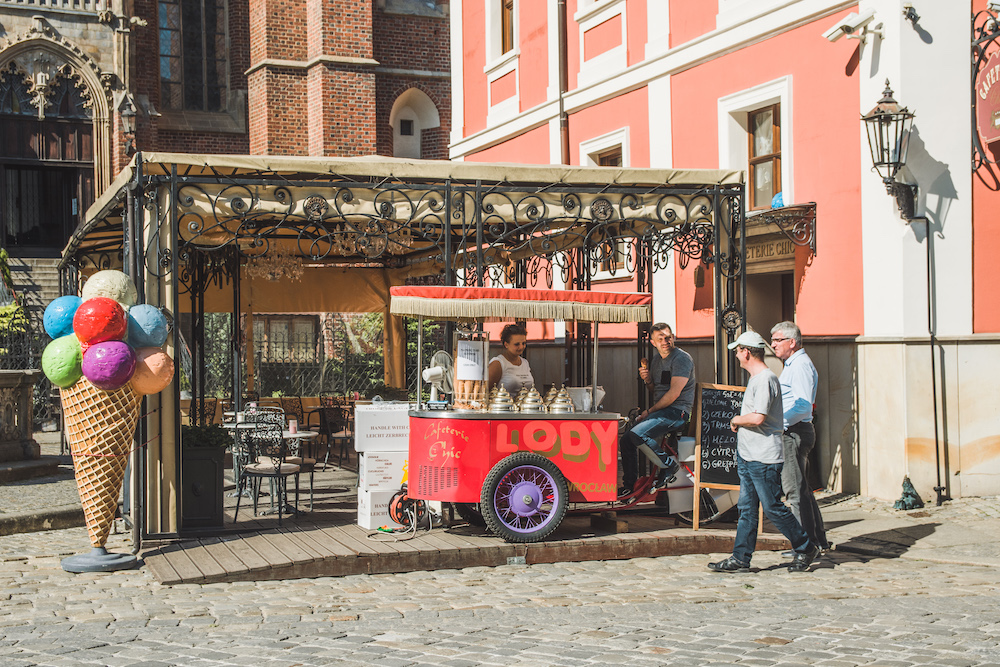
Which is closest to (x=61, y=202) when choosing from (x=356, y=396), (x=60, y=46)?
(x=60, y=46)

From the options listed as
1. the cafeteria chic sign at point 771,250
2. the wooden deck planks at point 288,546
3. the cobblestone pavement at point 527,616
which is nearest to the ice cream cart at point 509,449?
the cobblestone pavement at point 527,616

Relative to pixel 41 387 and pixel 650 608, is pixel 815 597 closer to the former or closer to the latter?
pixel 650 608

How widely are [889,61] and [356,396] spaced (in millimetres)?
10814

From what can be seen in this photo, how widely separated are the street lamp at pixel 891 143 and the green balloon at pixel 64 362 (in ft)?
25.8

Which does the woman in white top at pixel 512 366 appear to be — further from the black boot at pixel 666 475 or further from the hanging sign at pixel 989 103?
the hanging sign at pixel 989 103

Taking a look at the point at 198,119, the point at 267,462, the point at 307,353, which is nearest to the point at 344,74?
the point at 198,119

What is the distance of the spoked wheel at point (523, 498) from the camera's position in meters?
8.72

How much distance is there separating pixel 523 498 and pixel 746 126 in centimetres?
743

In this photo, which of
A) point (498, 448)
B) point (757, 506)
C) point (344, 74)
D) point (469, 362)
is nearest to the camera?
point (757, 506)

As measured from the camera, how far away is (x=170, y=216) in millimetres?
8914

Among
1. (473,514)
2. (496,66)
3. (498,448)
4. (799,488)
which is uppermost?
(496,66)

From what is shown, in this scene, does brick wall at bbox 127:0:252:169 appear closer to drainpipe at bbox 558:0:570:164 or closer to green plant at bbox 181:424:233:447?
drainpipe at bbox 558:0:570:164

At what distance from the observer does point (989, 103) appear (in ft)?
36.4

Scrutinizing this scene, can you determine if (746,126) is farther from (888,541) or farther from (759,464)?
(759,464)
